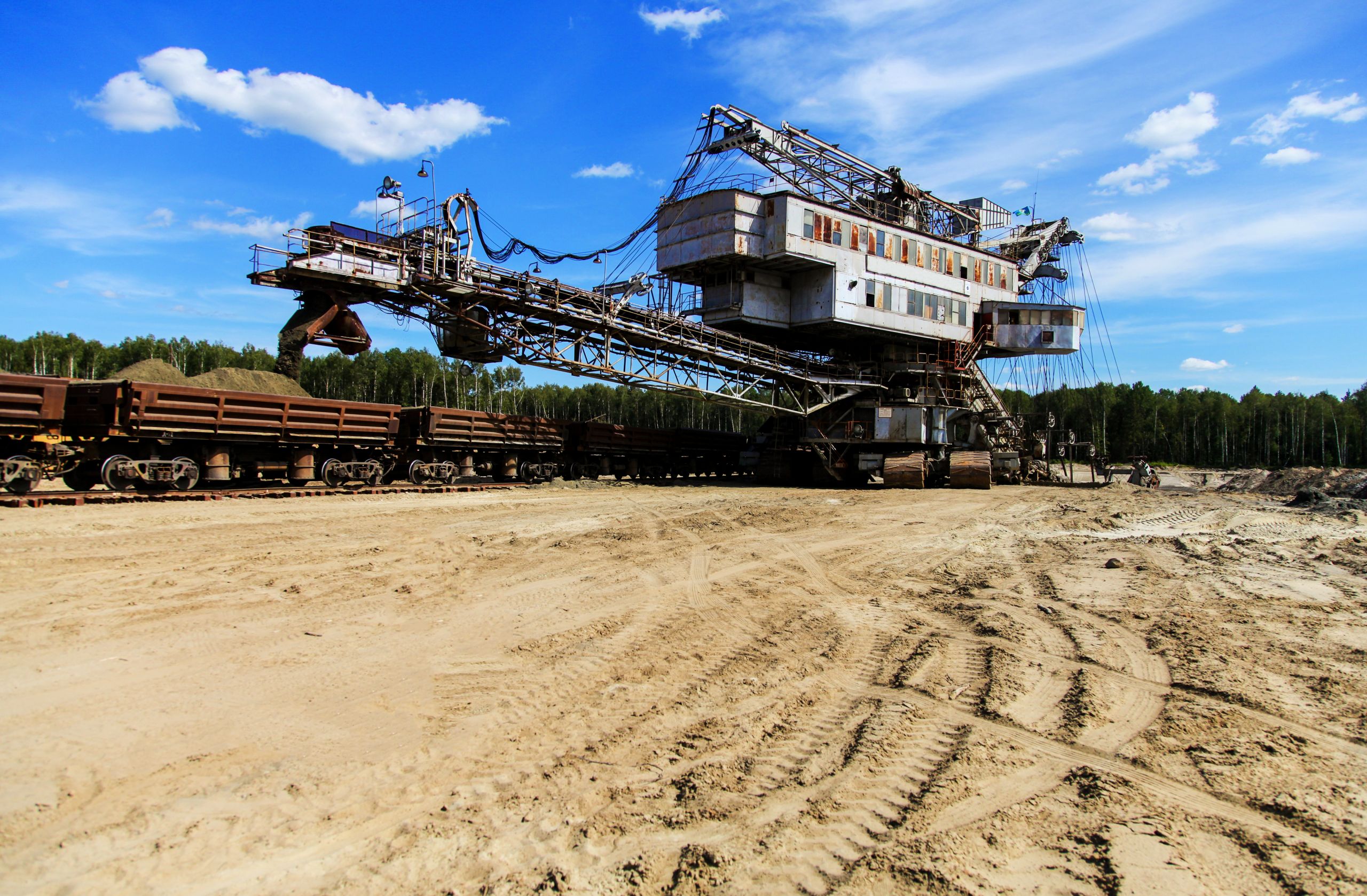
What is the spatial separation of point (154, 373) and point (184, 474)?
10.9 metres

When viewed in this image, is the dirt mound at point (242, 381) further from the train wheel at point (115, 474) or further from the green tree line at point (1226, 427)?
the green tree line at point (1226, 427)

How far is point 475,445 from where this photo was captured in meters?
22.0

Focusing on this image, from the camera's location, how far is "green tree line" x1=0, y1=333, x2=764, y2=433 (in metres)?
71.2

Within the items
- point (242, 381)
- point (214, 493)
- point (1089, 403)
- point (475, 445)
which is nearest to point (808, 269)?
point (475, 445)

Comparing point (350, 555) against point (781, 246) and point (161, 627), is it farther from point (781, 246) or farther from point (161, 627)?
point (781, 246)

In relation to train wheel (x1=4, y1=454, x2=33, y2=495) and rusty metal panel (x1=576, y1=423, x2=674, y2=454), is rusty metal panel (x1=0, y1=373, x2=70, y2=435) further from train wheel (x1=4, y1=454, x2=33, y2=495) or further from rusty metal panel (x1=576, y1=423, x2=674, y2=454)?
rusty metal panel (x1=576, y1=423, x2=674, y2=454)

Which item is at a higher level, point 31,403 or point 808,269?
point 808,269

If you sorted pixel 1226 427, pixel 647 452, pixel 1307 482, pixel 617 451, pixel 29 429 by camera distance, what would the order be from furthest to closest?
pixel 1226 427
pixel 1307 482
pixel 647 452
pixel 617 451
pixel 29 429

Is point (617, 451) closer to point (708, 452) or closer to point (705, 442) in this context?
point (705, 442)

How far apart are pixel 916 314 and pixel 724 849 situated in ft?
95.5

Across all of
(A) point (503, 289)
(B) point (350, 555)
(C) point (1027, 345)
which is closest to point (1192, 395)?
(C) point (1027, 345)

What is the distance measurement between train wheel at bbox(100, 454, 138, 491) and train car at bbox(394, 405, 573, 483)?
664 centimetres

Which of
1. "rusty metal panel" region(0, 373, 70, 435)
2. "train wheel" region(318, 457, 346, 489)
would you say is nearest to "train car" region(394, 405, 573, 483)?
"train wheel" region(318, 457, 346, 489)

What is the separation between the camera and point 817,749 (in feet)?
14.2
